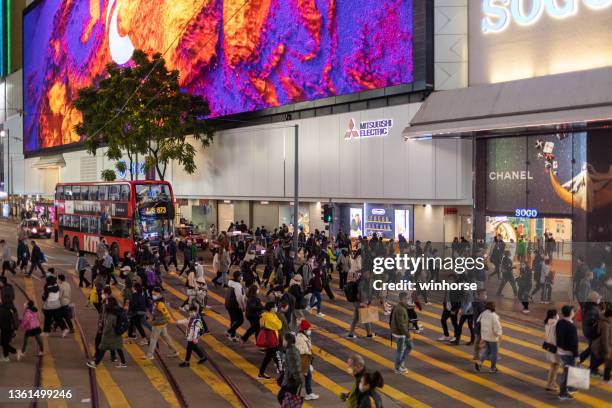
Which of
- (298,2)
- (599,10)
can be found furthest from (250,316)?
(298,2)

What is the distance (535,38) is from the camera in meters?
26.9

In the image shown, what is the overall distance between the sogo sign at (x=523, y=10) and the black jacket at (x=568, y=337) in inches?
670

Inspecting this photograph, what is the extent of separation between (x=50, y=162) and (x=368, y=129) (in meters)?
55.7

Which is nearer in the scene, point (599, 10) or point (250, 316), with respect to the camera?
point (250, 316)

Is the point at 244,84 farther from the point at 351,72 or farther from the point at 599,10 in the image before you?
the point at 599,10

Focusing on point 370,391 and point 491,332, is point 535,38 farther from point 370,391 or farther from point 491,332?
Result: point 370,391

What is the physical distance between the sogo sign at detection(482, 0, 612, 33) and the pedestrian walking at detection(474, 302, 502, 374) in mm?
16325

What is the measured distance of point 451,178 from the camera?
3002cm

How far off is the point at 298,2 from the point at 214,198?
1606 centimetres

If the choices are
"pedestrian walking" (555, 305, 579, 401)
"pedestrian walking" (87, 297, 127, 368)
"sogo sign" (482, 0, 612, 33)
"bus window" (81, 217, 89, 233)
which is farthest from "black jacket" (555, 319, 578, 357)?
"bus window" (81, 217, 89, 233)

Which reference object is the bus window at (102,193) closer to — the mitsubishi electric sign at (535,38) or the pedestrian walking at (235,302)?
the mitsubishi electric sign at (535,38)

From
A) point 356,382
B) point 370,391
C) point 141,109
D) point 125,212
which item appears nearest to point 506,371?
point 356,382

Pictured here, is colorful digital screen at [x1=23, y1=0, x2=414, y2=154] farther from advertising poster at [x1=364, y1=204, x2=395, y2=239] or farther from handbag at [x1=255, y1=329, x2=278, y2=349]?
handbag at [x1=255, y1=329, x2=278, y2=349]

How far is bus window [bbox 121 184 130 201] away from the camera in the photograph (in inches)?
1246
